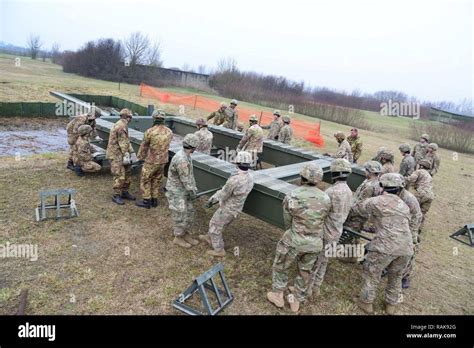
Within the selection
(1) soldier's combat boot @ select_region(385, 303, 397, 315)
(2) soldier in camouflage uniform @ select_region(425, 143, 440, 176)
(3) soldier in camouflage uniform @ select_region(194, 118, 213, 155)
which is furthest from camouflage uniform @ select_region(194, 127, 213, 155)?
(2) soldier in camouflage uniform @ select_region(425, 143, 440, 176)

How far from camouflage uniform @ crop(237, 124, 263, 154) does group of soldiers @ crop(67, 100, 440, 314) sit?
6.54ft

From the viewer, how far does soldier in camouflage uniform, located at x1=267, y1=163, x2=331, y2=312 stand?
3.81 m

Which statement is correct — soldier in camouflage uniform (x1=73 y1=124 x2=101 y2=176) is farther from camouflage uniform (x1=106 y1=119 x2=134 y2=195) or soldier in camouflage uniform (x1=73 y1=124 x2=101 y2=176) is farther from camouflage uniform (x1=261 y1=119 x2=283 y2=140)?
camouflage uniform (x1=261 y1=119 x2=283 y2=140)

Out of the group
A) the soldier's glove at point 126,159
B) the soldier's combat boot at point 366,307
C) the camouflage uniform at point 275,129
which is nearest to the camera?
the soldier's combat boot at point 366,307

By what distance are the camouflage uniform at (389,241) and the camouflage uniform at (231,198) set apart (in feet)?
4.83

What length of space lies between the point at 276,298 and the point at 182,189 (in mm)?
1958

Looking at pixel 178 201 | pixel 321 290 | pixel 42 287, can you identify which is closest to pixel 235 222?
pixel 178 201

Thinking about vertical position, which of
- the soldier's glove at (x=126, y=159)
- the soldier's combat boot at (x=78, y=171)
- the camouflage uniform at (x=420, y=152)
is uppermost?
the camouflage uniform at (x=420, y=152)

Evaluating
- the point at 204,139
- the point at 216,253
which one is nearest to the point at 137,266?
the point at 216,253

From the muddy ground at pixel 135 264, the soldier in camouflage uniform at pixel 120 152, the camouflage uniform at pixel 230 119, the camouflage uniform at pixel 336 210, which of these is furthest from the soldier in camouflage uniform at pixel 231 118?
the camouflage uniform at pixel 336 210

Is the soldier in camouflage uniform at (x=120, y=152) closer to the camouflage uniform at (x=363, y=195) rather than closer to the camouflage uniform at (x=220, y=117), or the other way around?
the camouflage uniform at (x=363, y=195)

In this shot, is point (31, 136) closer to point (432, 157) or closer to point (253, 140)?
point (253, 140)

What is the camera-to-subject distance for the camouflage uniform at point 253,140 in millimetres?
7430

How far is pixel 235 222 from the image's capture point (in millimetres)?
6348
